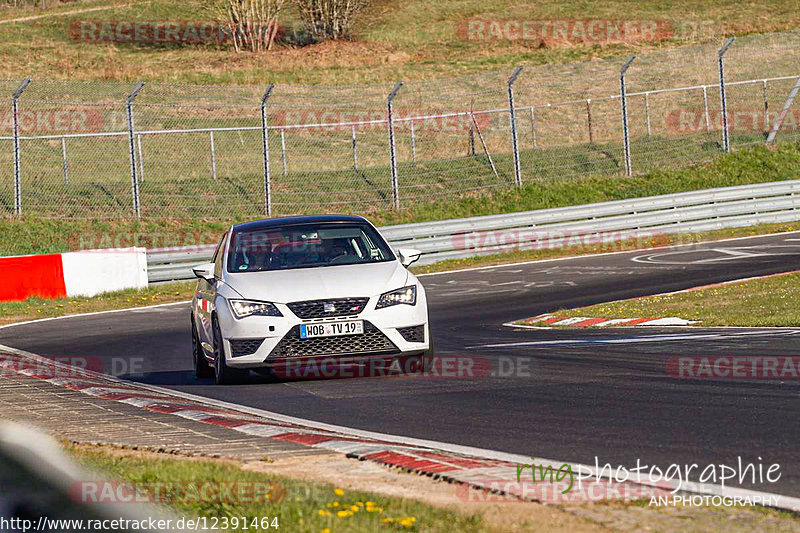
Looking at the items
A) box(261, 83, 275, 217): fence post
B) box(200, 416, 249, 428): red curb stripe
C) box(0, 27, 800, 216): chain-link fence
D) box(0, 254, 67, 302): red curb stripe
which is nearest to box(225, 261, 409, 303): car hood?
box(200, 416, 249, 428): red curb stripe

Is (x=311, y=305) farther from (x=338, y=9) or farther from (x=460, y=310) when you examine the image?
(x=338, y=9)

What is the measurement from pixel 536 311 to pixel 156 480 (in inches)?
465

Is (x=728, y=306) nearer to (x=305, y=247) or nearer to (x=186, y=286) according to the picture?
(x=305, y=247)

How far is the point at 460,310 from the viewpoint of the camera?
18.0m

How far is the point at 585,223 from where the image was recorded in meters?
27.7

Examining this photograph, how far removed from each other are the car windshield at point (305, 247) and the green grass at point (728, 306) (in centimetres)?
467

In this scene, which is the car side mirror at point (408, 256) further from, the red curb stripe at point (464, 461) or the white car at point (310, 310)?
the red curb stripe at point (464, 461)

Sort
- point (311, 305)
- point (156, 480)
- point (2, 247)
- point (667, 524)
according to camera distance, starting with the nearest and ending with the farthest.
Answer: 1. point (667, 524)
2. point (156, 480)
3. point (311, 305)
4. point (2, 247)

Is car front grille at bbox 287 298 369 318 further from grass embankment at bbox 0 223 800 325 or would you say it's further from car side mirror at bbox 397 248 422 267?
grass embankment at bbox 0 223 800 325

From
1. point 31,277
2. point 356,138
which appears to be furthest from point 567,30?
point 31,277

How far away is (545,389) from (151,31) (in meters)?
55.8

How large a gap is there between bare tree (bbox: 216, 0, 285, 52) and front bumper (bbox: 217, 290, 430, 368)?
146ft

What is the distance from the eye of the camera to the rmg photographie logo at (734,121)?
39.2 m

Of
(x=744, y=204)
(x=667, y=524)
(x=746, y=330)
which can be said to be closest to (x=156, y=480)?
(x=667, y=524)
